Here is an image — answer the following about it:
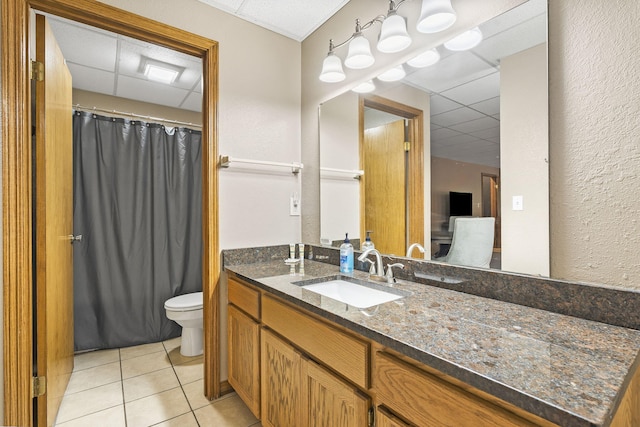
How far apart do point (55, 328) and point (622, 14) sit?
2.78 meters

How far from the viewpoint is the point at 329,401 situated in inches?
42.0

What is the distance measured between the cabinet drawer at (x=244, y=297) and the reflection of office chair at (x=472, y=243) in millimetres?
896

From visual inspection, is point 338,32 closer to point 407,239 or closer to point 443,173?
point 443,173

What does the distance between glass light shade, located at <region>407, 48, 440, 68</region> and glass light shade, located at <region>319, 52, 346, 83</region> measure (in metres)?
0.45

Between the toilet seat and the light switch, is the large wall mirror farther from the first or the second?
the toilet seat

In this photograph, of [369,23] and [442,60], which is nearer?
[442,60]

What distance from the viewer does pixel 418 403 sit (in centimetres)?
76

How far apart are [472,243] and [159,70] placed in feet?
8.89

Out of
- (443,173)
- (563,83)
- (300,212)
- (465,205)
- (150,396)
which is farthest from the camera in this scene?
(300,212)

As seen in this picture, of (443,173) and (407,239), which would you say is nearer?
(443,173)

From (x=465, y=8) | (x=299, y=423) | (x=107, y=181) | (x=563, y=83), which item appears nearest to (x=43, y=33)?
(x=107, y=181)

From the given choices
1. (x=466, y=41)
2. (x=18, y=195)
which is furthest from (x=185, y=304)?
(x=466, y=41)

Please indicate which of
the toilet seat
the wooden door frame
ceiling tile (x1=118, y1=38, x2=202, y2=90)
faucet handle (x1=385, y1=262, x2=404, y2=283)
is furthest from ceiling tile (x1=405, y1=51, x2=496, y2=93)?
the toilet seat

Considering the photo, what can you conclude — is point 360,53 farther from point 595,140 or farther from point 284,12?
point 595,140
